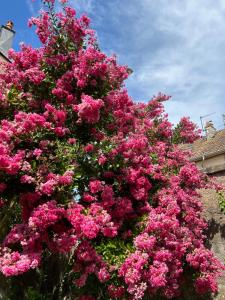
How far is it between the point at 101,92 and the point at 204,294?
18.6 ft

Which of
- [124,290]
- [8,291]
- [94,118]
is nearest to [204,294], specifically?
[124,290]

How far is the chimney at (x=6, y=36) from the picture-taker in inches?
650

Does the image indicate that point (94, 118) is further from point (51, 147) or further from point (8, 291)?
point (8, 291)

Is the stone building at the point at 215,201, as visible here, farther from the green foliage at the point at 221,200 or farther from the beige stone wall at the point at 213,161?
the green foliage at the point at 221,200

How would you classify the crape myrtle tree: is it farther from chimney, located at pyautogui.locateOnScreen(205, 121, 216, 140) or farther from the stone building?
chimney, located at pyautogui.locateOnScreen(205, 121, 216, 140)

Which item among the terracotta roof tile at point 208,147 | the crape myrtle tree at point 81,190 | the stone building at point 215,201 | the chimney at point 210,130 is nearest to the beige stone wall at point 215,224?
the stone building at point 215,201

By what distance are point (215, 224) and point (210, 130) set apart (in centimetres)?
782

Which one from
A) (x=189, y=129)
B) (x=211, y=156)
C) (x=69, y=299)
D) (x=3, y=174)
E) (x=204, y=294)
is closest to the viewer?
(x=3, y=174)

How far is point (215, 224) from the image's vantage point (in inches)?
400

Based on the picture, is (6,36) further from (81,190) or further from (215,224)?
(215,224)

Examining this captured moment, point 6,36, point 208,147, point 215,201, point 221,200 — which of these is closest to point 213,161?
point 208,147

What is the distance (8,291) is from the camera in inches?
303

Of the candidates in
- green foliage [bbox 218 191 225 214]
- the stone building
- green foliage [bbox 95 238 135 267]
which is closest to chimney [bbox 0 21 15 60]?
the stone building

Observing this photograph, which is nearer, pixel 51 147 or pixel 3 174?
pixel 3 174
